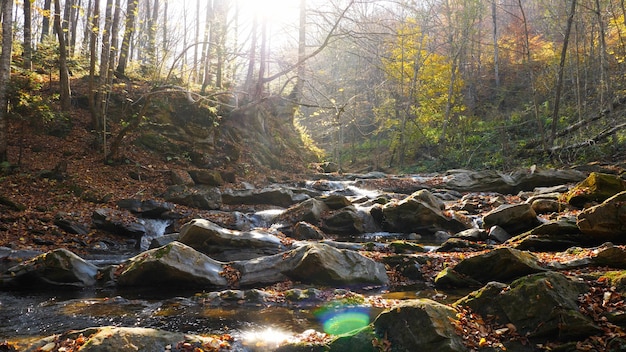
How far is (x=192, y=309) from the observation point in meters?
5.67

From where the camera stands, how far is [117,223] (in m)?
9.90

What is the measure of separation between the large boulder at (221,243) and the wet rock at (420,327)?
15.8 ft

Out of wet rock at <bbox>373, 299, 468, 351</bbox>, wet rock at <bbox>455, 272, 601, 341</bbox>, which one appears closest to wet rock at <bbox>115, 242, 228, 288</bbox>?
wet rock at <bbox>373, 299, 468, 351</bbox>

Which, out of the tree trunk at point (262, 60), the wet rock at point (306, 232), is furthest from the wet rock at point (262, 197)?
the tree trunk at point (262, 60)

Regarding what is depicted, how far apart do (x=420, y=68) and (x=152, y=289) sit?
2200cm

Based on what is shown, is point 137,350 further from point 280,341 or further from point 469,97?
point 469,97

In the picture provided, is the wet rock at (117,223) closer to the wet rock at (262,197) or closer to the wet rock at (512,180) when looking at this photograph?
the wet rock at (262,197)

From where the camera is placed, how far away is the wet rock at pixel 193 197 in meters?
12.6

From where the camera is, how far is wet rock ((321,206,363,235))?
11.4 metres

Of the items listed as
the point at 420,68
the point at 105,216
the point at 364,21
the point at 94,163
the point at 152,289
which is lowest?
the point at 152,289

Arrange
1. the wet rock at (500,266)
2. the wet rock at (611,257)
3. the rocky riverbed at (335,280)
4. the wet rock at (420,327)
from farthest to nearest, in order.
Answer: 1. the wet rock at (500,266)
2. the wet rock at (611,257)
3. the rocky riverbed at (335,280)
4. the wet rock at (420,327)

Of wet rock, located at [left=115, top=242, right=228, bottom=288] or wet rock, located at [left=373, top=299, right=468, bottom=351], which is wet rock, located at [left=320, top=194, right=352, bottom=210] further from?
wet rock, located at [left=373, top=299, right=468, bottom=351]

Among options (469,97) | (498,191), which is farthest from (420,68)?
(498,191)

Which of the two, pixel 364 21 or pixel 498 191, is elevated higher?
pixel 364 21
